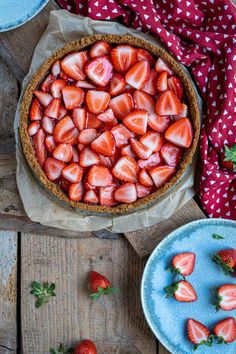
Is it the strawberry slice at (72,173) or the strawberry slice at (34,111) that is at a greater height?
the strawberry slice at (34,111)

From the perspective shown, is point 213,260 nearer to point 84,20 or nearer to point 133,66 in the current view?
point 133,66

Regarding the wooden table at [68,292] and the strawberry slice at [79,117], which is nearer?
the strawberry slice at [79,117]

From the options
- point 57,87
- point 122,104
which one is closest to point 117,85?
point 122,104

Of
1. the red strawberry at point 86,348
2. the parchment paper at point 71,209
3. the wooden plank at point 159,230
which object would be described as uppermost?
the parchment paper at point 71,209

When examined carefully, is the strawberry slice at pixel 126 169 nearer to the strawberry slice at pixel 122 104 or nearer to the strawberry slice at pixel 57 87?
the strawberry slice at pixel 122 104

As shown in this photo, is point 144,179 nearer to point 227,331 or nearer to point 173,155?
point 173,155


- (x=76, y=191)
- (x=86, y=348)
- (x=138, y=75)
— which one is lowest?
(x=86, y=348)

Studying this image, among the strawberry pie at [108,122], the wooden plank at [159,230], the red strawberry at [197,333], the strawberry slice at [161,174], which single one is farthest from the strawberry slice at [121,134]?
the red strawberry at [197,333]
